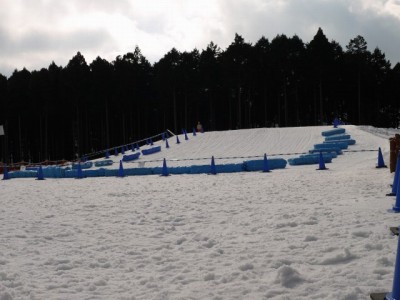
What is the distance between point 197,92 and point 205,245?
70251 millimetres

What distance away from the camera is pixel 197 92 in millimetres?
75875

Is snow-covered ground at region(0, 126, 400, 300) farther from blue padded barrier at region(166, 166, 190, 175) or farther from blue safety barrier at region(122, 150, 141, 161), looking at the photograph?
blue safety barrier at region(122, 150, 141, 161)

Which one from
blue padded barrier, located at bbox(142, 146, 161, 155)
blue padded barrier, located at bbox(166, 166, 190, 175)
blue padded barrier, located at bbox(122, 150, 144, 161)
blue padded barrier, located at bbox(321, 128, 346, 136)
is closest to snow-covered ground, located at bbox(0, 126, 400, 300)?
blue padded barrier, located at bbox(166, 166, 190, 175)

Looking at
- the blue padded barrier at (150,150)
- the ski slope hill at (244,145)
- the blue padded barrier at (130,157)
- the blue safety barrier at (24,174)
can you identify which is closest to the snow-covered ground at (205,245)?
the blue safety barrier at (24,174)

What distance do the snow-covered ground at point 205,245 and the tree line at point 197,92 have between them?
54933 millimetres

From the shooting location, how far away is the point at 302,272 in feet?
15.8

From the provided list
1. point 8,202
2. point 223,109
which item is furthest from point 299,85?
point 8,202

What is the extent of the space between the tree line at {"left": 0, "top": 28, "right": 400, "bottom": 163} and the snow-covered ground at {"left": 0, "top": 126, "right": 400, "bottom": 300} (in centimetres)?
5493

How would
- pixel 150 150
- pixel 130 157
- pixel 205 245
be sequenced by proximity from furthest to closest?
pixel 150 150 < pixel 130 157 < pixel 205 245

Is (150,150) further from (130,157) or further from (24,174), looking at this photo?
(24,174)

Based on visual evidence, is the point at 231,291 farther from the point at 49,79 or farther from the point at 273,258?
the point at 49,79

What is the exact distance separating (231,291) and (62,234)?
13.4 feet

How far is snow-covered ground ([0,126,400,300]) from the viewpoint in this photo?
4570mm

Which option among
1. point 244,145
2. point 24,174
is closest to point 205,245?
point 24,174
